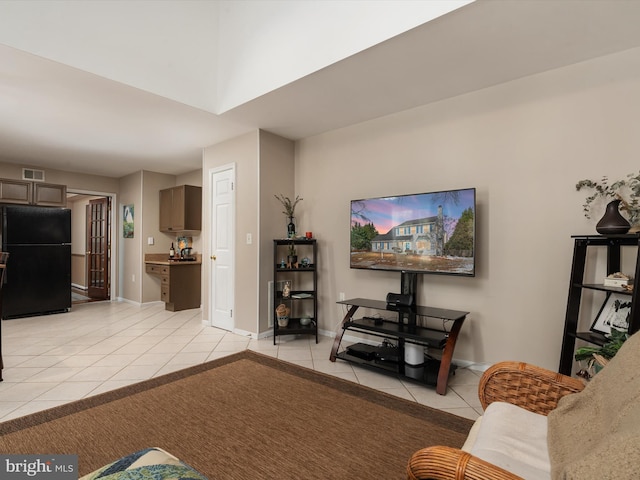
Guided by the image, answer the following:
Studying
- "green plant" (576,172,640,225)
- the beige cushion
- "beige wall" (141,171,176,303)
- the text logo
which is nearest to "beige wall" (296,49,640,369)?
"green plant" (576,172,640,225)

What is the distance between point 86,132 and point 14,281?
2737 millimetres

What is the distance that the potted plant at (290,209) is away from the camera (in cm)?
412

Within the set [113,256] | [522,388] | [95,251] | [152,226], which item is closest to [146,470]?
[522,388]

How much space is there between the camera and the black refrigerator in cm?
506

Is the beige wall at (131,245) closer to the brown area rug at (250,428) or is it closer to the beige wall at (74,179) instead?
the beige wall at (74,179)

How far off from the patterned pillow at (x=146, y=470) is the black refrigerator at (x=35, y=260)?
5.66m

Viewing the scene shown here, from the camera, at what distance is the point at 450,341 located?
8.70ft

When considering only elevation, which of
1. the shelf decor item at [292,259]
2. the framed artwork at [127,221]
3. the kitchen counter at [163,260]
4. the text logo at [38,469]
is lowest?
the text logo at [38,469]

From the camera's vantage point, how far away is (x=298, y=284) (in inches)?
172

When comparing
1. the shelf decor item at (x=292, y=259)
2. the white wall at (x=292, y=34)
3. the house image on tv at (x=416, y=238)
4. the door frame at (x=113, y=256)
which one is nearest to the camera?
the white wall at (x=292, y=34)

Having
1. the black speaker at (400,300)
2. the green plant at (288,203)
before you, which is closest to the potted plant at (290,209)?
the green plant at (288,203)

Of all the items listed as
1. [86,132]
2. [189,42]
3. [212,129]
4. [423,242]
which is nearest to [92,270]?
[86,132]

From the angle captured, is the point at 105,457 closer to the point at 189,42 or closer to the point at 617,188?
the point at 189,42

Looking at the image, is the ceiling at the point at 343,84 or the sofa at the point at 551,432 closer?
the sofa at the point at 551,432
